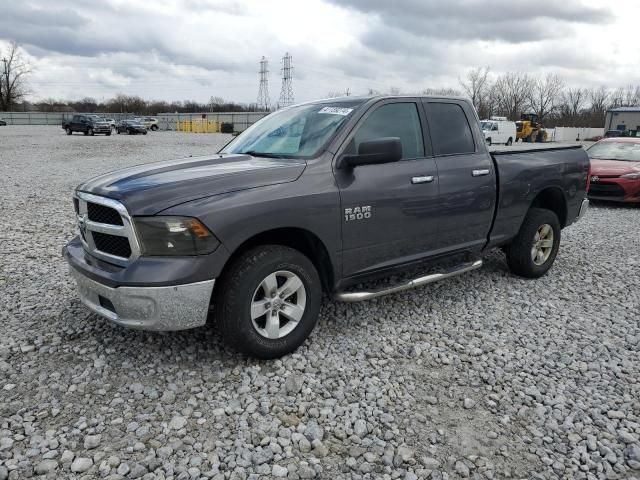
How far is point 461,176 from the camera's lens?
4582 millimetres

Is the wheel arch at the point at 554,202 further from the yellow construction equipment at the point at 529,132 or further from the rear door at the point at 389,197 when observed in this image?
the yellow construction equipment at the point at 529,132

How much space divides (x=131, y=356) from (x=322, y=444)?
1.68 metres

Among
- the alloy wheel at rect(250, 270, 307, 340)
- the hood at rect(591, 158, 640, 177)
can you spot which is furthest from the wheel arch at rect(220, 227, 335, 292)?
the hood at rect(591, 158, 640, 177)

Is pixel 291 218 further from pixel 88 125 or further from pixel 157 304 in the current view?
pixel 88 125

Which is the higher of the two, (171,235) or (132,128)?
(132,128)

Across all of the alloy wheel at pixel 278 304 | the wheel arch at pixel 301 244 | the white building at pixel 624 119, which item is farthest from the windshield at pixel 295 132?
the white building at pixel 624 119

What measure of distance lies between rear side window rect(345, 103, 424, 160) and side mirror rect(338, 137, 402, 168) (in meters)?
0.21

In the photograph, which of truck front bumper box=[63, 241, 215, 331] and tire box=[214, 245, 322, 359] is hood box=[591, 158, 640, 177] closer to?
tire box=[214, 245, 322, 359]

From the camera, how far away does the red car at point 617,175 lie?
10820 mm

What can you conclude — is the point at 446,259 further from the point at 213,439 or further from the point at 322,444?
the point at 213,439

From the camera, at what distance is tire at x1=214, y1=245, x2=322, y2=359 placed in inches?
130

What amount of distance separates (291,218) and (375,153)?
0.78m

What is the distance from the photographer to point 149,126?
193 ft

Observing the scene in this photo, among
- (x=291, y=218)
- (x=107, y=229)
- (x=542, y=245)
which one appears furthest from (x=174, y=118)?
(x=291, y=218)
